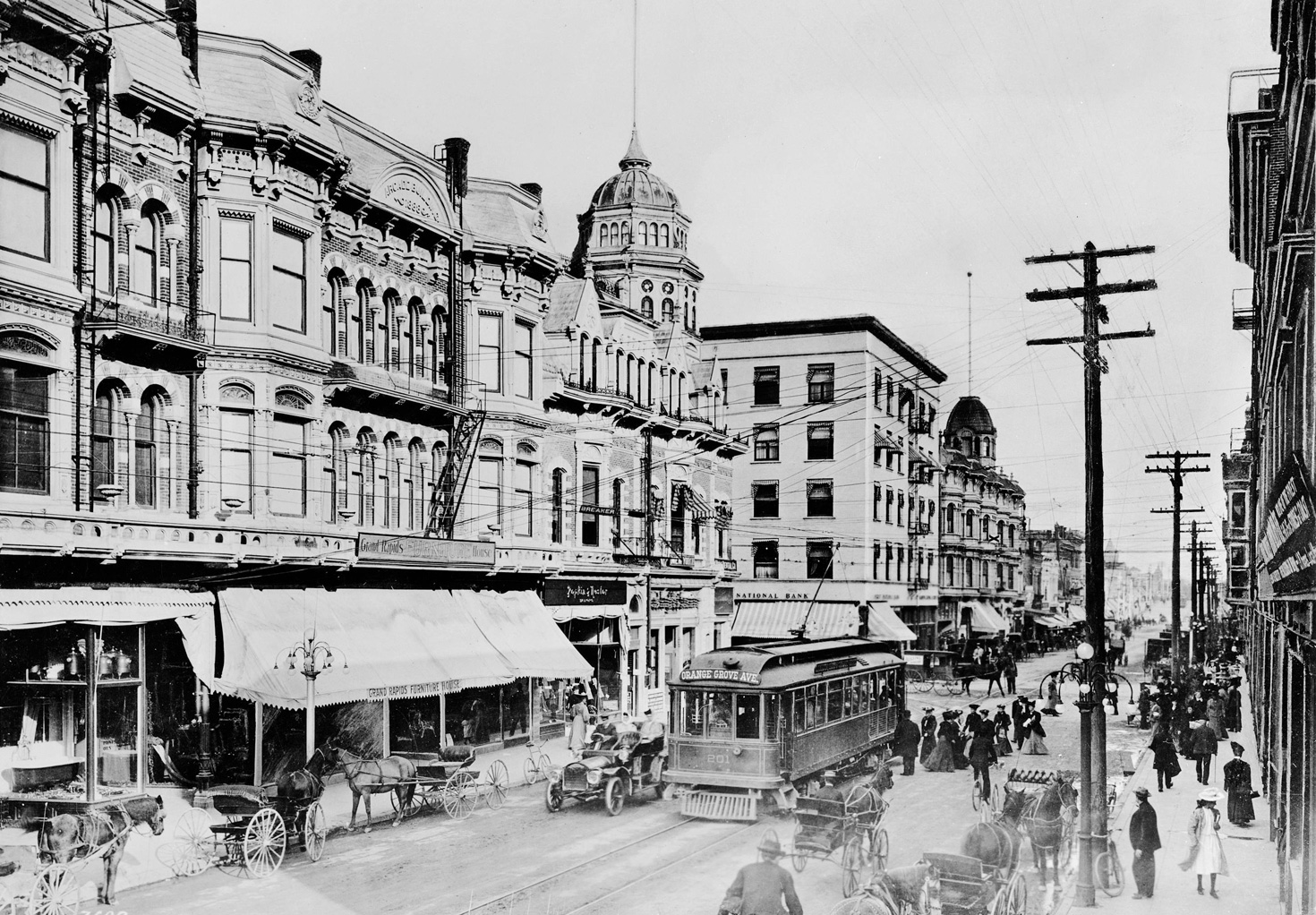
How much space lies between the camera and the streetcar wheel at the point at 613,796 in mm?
21594

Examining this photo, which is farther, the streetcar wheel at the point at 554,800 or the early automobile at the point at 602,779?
the streetcar wheel at the point at 554,800

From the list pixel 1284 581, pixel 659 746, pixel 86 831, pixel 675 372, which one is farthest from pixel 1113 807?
pixel 675 372

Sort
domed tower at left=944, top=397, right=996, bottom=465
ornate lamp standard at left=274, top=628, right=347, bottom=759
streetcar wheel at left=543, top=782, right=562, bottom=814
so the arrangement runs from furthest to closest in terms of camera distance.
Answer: domed tower at left=944, top=397, right=996, bottom=465
streetcar wheel at left=543, top=782, right=562, bottom=814
ornate lamp standard at left=274, top=628, right=347, bottom=759

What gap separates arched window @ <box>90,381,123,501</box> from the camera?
20.4 meters

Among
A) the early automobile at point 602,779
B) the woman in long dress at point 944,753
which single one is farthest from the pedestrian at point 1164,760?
the early automobile at point 602,779

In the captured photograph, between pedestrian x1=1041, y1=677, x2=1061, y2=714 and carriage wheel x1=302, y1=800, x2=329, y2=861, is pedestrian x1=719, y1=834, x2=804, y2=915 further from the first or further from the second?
pedestrian x1=1041, y1=677, x2=1061, y2=714

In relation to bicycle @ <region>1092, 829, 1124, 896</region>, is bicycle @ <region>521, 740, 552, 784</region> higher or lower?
lower

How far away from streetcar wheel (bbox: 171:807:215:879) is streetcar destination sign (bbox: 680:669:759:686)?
8.67 meters

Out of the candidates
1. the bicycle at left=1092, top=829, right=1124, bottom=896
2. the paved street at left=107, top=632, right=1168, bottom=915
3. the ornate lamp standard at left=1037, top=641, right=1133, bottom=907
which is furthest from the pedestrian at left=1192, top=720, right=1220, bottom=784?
the bicycle at left=1092, top=829, right=1124, bottom=896

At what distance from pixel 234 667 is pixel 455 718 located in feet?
30.2

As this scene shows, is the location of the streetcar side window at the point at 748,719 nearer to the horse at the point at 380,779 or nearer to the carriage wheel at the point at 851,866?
the carriage wheel at the point at 851,866

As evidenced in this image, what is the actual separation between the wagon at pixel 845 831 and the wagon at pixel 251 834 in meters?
7.30

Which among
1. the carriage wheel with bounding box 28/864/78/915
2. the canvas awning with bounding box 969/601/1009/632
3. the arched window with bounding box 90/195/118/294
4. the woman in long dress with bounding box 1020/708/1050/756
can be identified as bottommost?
the canvas awning with bounding box 969/601/1009/632

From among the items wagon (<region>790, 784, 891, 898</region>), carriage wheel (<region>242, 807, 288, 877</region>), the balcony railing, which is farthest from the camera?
Answer: the balcony railing
